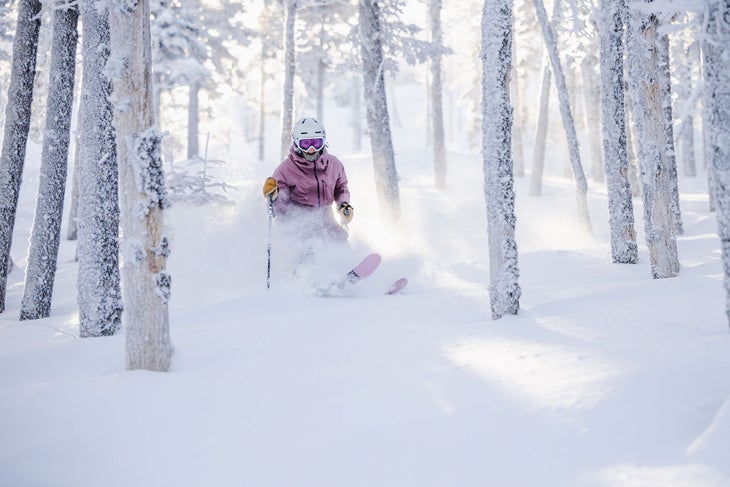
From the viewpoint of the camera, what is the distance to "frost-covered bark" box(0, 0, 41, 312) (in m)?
8.85

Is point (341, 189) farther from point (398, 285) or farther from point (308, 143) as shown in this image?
point (398, 285)

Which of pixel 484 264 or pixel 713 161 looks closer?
pixel 713 161

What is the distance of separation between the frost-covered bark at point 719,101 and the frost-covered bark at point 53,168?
8082mm

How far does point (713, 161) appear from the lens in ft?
9.03

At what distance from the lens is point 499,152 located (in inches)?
209

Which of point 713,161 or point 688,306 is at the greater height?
point 713,161

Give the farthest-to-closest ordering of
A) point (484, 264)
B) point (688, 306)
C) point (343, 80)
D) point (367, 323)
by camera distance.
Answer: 1. point (343, 80)
2. point (484, 264)
3. point (367, 323)
4. point (688, 306)

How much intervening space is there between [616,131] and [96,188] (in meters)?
6.88

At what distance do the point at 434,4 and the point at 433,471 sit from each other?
18.5 metres

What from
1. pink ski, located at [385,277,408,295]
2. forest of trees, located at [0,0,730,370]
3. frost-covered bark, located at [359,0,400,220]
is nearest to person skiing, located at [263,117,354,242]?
pink ski, located at [385,277,408,295]

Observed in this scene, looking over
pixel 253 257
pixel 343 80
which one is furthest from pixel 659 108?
pixel 343 80

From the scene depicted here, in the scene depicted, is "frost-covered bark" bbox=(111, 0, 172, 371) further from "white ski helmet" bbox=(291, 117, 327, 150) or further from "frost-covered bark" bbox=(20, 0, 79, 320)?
"frost-covered bark" bbox=(20, 0, 79, 320)

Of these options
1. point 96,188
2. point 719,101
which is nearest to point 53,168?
point 96,188

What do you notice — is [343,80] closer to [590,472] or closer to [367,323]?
[367,323]
